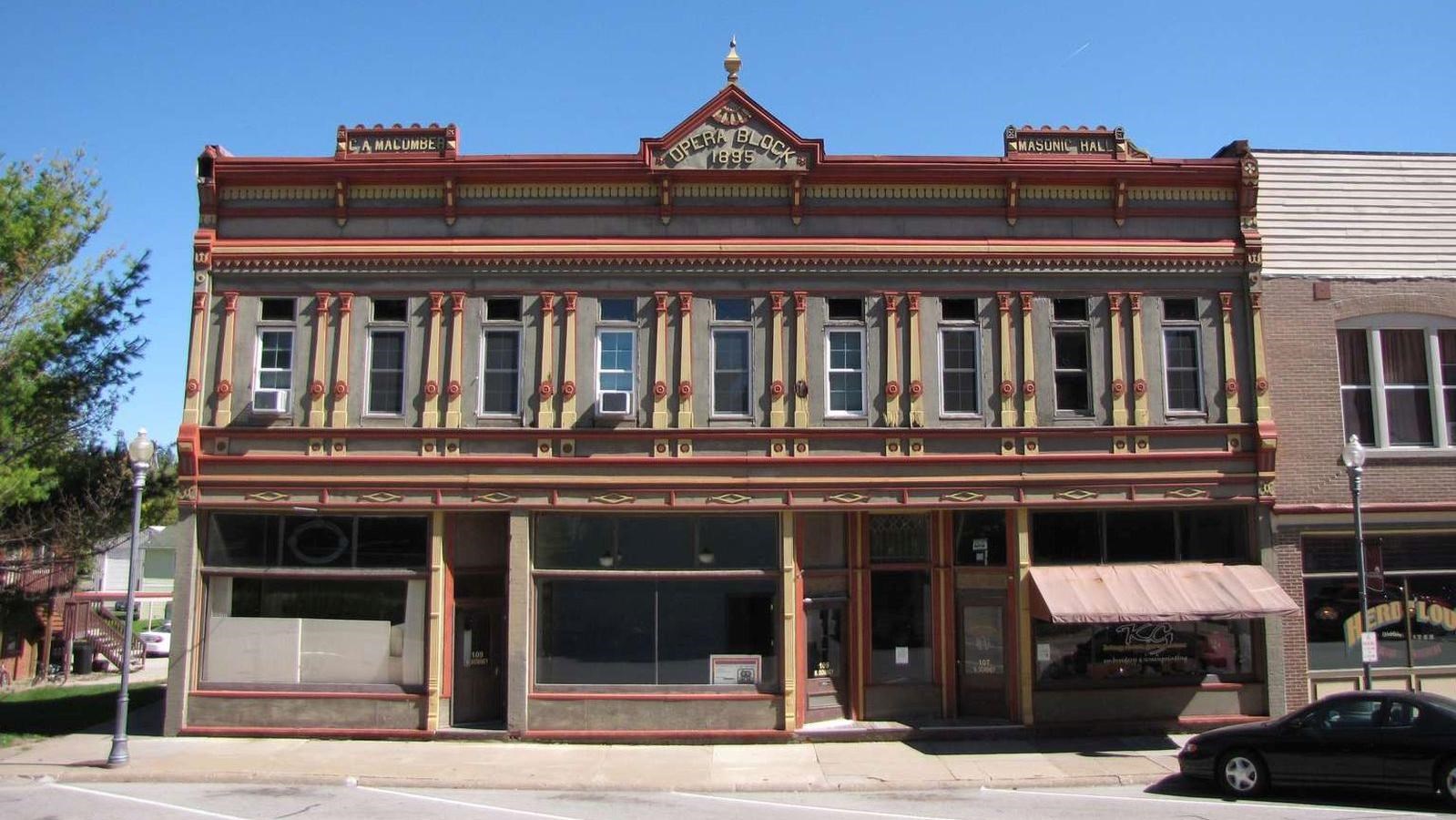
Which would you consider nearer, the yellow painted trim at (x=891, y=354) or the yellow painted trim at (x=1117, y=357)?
the yellow painted trim at (x=891, y=354)

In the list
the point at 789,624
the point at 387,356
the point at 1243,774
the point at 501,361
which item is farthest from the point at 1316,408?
the point at 387,356

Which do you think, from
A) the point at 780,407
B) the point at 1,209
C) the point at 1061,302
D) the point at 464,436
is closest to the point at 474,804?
the point at 464,436

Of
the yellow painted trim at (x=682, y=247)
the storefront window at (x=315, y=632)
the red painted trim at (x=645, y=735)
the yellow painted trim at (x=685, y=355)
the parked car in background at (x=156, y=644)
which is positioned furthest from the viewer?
the parked car in background at (x=156, y=644)

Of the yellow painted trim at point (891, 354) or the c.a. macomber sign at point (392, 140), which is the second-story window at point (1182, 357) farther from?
the c.a. macomber sign at point (392, 140)

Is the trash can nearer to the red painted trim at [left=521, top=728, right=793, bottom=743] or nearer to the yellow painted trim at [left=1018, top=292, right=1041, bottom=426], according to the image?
the red painted trim at [left=521, top=728, right=793, bottom=743]

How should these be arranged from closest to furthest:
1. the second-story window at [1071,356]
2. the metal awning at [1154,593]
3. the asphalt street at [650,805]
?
the asphalt street at [650,805] → the metal awning at [1154,593] → the second-story window at [1071,356]

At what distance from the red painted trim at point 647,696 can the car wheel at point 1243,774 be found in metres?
6.66

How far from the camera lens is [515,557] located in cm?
1795

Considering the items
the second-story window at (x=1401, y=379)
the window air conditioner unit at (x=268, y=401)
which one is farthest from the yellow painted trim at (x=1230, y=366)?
the window air conditioner unit at (x=268, y=401)

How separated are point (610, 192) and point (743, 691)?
8.51 meters

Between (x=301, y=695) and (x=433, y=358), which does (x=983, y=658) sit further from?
(x=301, y=695)

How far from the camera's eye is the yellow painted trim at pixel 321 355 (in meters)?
18.2

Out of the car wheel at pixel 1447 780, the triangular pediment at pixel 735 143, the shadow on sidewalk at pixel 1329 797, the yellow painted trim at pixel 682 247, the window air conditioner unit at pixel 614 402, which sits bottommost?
the shadow on sidewalk at pixel 1329 797

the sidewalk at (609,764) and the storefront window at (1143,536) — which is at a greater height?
the storefront window at (1143,536)
